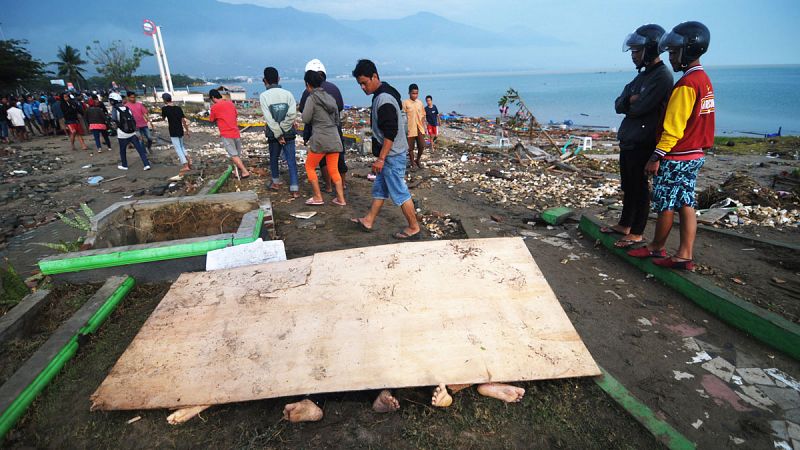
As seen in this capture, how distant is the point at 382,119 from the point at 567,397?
298cm

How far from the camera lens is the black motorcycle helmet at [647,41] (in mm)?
3258

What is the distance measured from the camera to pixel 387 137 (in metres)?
3.84

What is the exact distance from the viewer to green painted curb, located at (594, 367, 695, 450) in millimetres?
1763

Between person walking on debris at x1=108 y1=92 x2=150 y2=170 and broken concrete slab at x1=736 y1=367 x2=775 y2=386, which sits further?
person walking on debris at x1=108 y1=92 x2=150 y2=170

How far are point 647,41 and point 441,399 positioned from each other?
141 inches

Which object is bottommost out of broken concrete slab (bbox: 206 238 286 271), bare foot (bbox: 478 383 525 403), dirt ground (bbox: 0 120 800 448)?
dirt ground (bbox: 0 120 800 448)

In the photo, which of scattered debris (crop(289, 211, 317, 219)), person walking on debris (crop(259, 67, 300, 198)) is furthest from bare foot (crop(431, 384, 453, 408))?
person walking on debris (crop(259, 67, 300, 198))

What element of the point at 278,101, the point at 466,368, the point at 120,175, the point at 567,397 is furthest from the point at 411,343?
the point at 120,175

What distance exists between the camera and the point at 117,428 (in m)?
1.98

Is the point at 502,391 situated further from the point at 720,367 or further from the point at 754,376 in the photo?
the point at 754,376

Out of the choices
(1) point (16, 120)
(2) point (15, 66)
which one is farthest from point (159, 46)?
(1) point (16, 120)

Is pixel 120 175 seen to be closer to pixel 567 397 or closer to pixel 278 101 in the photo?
pixel 278 101

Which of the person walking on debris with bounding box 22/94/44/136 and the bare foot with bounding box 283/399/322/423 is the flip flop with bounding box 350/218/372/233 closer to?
the bare foot with bounding box 283/399/322/423

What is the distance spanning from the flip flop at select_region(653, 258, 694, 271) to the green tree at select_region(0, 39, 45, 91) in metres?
38.2
